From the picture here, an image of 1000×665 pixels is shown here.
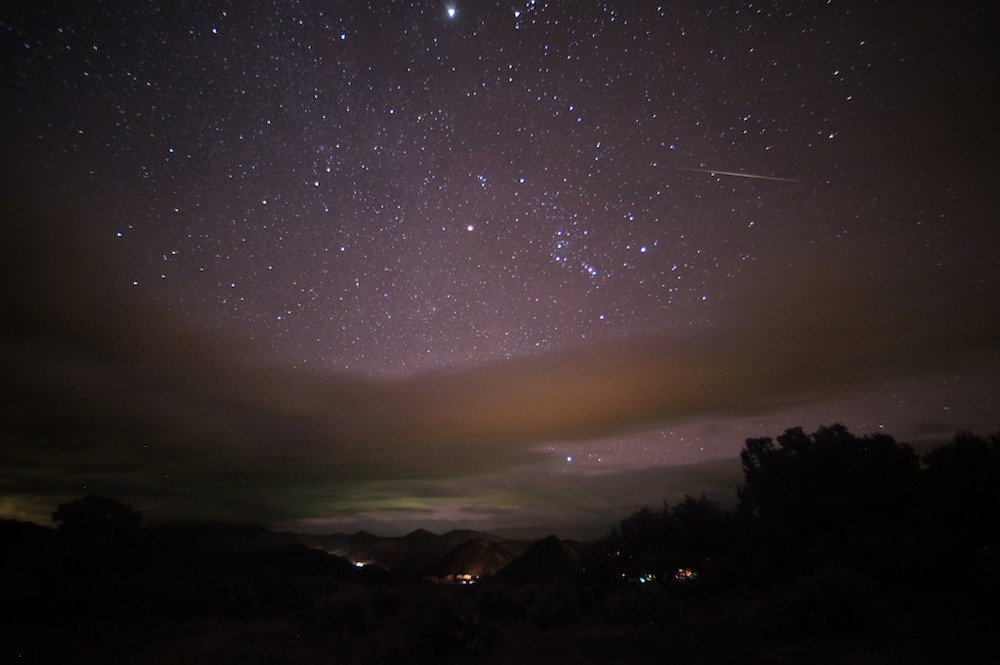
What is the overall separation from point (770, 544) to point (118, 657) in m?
23.0

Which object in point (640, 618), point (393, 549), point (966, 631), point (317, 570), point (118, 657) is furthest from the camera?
point (393, 549)

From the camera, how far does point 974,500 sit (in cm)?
1628

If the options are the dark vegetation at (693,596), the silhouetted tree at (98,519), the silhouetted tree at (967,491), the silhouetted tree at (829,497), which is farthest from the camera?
the silhouetted tree at (98,519)

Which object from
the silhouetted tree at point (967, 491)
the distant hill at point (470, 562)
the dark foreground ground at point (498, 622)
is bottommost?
the distant hill at point (470, 562)

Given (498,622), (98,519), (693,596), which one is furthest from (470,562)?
(693,596)

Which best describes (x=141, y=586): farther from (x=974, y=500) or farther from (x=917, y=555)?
(x=974, y=500)

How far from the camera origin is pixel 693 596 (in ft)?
60.4

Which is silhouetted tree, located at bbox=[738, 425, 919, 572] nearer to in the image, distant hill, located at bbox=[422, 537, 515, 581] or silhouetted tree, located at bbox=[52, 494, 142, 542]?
silhouetted tree, located at bbox=[52, 494, 142, 542]

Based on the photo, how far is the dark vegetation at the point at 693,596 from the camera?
1043cm

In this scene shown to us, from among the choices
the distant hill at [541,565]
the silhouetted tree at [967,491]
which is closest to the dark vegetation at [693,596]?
the silhouetted tree at [967,491]

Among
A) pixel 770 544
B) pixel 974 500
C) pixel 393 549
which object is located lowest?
pixel 393 549

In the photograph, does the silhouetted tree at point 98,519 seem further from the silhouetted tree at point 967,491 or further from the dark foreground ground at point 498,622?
the silhouetted tree at point 967,491

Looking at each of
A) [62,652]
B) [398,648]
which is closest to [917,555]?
[398,648]

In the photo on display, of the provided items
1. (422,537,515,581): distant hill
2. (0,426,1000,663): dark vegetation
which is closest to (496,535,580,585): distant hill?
(422,537,515,581): distant hill
